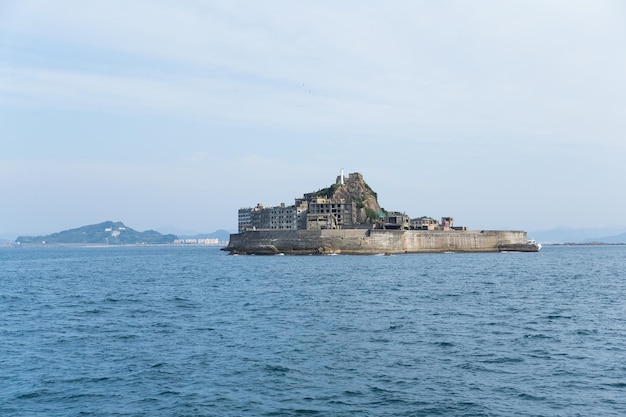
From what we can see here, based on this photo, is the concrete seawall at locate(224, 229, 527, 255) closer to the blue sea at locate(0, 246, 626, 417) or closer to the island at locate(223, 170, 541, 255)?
the island at locate(223, 170, 541, 255)

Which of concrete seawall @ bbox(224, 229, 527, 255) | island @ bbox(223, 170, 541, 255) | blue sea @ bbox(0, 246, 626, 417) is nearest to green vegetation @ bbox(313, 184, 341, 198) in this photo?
island @ bbox(223, 170, 541, 255)

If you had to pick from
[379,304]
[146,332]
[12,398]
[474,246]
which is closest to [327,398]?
[12,398]

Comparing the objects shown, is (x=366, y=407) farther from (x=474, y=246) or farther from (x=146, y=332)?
(x=474, y=246)

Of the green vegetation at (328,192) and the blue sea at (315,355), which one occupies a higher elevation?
the green vegetation at (328,192)

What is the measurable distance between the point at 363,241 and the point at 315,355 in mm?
97219

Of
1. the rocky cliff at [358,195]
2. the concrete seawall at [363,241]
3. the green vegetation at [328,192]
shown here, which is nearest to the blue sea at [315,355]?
the concrete seawall at [363,241]

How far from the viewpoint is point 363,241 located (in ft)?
403

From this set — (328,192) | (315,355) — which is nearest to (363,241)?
(328,192)

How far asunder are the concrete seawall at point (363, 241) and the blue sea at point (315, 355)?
238ft

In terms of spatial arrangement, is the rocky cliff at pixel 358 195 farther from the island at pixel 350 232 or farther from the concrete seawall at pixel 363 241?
the concrete seawall at pixel 363 241

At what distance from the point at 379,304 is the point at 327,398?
78.4 feet

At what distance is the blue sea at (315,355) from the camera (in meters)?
19.6

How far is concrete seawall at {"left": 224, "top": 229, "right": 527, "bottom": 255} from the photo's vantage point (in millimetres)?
122875

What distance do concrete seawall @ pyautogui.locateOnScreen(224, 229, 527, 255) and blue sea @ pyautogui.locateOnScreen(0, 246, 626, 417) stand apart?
72.6 meters
